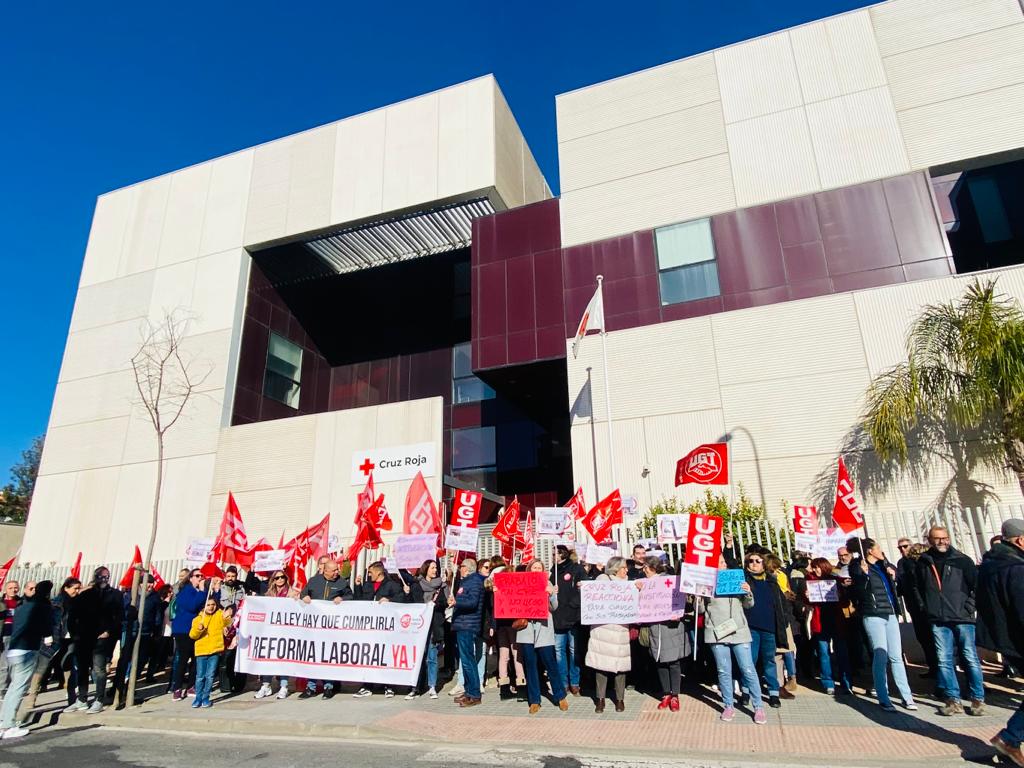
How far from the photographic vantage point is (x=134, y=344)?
2438cm

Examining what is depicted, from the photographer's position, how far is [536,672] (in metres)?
8.16

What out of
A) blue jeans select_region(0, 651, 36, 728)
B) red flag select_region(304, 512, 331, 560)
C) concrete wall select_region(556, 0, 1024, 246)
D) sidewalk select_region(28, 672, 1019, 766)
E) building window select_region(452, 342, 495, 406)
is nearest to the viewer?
sidewalk select_region(28, 672, 1019, 766)

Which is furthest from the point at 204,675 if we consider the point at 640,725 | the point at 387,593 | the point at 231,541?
the point at 640,725

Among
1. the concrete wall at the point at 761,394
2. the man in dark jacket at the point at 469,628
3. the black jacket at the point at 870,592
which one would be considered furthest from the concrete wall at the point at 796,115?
the man in dark jacket at the point at 469,628

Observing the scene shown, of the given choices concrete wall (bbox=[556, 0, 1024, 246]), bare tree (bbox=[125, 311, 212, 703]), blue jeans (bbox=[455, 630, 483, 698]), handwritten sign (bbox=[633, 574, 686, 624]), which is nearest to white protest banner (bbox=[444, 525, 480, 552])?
blue jeans (bbox=[455, 630, 483, 698])

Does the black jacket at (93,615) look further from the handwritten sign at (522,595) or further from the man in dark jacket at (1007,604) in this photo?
the man in dark jacket at (1007,604)

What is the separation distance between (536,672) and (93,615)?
6.64m

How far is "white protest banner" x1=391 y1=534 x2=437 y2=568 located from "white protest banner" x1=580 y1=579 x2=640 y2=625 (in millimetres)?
3773

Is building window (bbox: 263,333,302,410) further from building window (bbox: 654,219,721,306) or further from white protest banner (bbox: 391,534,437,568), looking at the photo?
building window (bbox: 654,219,721,306)

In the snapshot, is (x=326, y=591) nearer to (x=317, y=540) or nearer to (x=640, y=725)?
(x=317, y=540)

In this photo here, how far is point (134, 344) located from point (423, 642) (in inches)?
839

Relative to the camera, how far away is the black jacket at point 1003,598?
5.19 metres

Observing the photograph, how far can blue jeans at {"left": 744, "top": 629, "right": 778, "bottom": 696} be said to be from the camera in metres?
7.54

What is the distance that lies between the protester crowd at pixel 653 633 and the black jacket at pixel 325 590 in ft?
0.08
